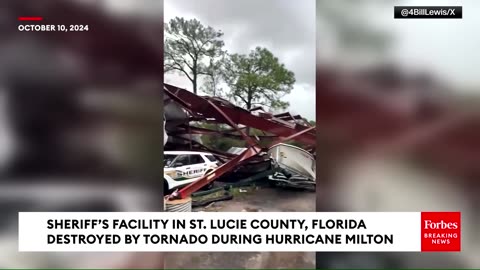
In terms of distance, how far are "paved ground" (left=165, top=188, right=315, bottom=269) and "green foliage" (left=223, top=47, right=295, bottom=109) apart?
0.60 metres

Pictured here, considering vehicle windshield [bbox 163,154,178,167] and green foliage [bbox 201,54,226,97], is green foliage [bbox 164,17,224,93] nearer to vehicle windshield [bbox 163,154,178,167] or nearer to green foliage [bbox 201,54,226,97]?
green foliage [bbox 201,54,226,97]

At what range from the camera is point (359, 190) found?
2229mm

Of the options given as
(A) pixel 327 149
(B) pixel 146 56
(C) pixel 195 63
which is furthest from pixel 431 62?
(B) pixel 146 56

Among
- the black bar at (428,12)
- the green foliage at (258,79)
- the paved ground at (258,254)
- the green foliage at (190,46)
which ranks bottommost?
the paved ground at (258,254)

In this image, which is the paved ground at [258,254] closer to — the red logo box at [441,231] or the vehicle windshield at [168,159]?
the vehicle windshield at [168,159]

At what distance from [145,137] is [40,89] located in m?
0.75

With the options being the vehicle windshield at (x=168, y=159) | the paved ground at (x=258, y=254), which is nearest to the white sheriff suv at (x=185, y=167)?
the vehicle windshield at (x=168, y=159)

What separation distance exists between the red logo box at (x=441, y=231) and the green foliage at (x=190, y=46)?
1.76 metres

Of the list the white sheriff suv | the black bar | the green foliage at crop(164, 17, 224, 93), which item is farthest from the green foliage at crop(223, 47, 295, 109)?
the black bar

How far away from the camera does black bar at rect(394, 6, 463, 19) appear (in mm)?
2188

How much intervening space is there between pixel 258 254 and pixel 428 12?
1934 millimetres

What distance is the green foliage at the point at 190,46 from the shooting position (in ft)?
7.27

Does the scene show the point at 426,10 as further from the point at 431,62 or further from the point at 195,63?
the point at 195,63

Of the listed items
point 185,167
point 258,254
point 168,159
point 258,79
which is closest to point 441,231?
point 258,254
